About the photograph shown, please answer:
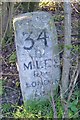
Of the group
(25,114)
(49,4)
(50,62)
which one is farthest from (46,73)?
(49,4)

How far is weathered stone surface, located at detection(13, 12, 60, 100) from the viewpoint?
3385mm

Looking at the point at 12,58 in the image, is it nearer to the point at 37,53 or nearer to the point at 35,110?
the point at 37,53

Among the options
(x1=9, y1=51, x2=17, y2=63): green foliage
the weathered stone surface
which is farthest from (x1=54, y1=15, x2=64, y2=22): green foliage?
the weathered stone surface

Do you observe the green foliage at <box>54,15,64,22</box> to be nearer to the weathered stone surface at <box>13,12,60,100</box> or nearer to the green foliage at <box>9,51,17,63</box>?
the green foliage at <box>9,51,17,63</box>

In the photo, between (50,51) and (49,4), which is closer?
(50,51)

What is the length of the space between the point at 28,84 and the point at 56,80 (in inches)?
10.4

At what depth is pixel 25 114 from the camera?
3400 millimetres

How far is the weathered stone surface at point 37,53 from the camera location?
3.38 meters

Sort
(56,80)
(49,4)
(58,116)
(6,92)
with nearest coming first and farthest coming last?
(58,116), (56,80), (6,92), (49,4)

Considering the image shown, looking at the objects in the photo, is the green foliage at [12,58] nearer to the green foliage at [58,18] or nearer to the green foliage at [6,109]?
the green foliage at [6,109]

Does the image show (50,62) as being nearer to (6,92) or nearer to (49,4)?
(6,92)

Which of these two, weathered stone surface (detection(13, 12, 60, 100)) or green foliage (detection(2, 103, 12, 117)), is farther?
green foliage (detection(2, 103, 12, 117))

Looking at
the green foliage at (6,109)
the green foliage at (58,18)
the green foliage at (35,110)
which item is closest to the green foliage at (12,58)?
the green foliage at (6,109)

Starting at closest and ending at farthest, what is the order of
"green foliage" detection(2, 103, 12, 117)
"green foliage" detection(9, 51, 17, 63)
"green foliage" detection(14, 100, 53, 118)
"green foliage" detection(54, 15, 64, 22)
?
"green foliage" detection(14, 100, 53, 118) → "green foliage" detection(2, 103, 12, 117) → "green foliage" detection(9, 51, 17, 63) → "green foliage" detection(54, 15, 64, 22)
